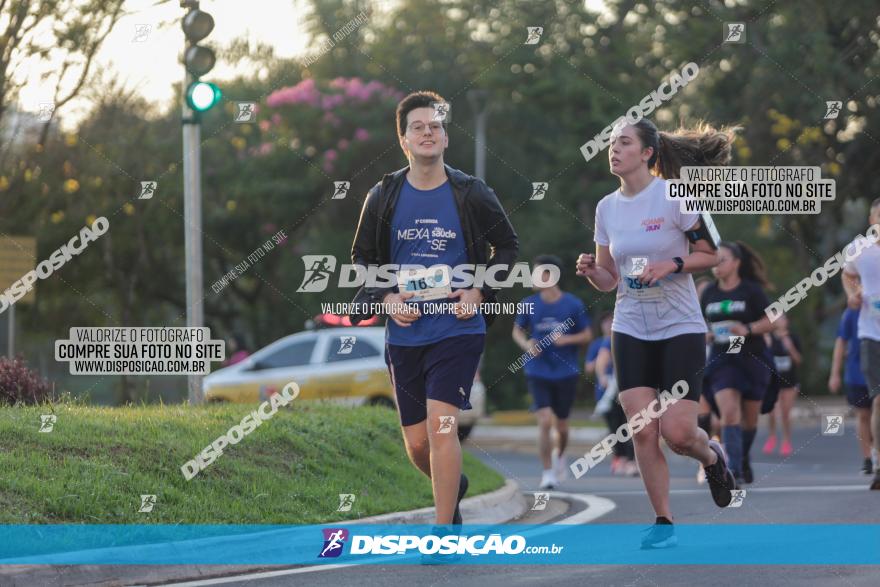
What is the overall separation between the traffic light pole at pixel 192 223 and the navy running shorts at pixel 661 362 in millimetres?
5321

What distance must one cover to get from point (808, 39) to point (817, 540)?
70.4ft

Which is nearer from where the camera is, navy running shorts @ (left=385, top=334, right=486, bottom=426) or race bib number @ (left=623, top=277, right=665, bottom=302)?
navy running shorts @ (left=385, top=334, right=486, bottom=426)

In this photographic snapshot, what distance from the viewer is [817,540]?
321 inches

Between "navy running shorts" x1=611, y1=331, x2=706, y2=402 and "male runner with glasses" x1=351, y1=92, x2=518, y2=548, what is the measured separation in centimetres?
72

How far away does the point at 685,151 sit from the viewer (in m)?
8.32

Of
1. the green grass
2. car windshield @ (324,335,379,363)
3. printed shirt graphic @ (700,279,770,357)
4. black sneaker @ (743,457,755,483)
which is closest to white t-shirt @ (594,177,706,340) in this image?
the green grass

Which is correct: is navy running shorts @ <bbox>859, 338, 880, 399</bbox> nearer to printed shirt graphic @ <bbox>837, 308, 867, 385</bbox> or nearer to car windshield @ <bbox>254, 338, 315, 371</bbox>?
printed shirt graphic @ <bbox>837, 308, 867, 385</bbox>

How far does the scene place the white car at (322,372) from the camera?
20859 mm

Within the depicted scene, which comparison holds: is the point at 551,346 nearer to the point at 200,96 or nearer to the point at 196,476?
the point at 200,96

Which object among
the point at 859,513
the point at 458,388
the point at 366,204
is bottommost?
the point at 859,513

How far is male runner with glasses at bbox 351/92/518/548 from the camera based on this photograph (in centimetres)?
741

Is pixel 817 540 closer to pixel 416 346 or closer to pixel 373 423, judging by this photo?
pixel 416 346

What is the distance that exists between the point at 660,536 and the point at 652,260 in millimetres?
1382

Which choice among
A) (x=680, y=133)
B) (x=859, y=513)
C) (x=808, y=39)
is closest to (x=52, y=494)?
(x=680, y=133)
